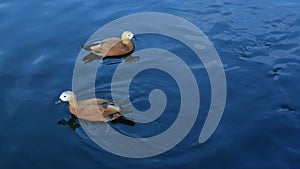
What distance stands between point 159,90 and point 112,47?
168 cm

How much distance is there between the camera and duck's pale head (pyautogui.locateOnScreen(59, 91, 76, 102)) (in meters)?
6.71

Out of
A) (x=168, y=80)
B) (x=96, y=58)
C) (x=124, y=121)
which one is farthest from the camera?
(x=96, y=58)

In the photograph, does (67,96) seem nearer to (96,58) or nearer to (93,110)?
(93,110)

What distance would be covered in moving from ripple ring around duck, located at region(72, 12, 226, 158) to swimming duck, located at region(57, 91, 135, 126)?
0.39 ft

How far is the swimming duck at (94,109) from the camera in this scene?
6508mm

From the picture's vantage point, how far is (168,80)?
24.2ft

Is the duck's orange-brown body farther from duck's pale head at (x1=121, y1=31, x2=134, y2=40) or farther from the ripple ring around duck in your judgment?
duck's pale head at (x1=121, y1=31, x2=134, y2=40)

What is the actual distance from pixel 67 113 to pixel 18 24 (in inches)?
128

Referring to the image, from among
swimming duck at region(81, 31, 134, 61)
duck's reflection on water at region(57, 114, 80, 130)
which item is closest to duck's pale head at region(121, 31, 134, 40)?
swimming duck at region(81, 31, 134, 61)

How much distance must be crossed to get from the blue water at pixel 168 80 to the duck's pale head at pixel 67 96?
0.23 meters

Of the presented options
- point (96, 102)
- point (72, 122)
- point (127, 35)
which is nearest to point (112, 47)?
point (127, 35)

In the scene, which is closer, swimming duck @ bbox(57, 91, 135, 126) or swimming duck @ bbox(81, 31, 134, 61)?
swimming duck @ bbox(57, 91, 135, 126)

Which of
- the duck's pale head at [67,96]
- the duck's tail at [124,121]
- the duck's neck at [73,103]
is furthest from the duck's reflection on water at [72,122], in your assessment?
the duck's tail at [124,121]

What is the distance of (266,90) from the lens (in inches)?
278
